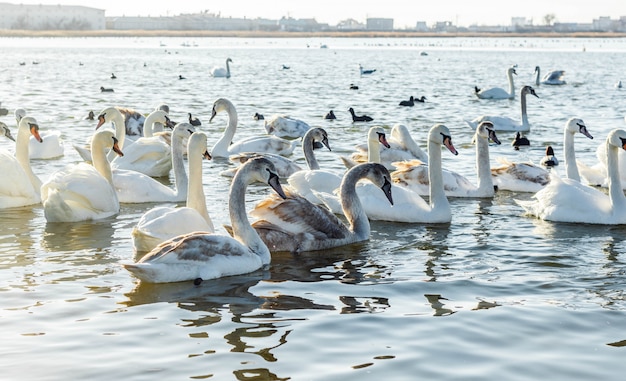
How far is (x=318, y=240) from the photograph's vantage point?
8.81 meters

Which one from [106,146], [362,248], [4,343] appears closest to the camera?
[4,343]

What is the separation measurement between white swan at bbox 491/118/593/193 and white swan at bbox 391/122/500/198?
0.53 m

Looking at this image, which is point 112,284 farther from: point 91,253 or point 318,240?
point 318,240

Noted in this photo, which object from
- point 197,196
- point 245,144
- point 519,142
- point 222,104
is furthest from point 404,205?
point 519,142

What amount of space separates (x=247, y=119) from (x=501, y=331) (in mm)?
16809

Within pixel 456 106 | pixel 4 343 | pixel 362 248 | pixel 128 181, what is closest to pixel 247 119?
pixel 456 106

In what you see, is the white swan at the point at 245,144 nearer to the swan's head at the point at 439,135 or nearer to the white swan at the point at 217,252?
the swan's head at the point at 439,135

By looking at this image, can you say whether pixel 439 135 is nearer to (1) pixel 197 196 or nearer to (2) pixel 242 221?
(1) pixel 197 196

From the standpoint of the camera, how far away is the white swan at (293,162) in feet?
→ 39.2

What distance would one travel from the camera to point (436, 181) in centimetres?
1058

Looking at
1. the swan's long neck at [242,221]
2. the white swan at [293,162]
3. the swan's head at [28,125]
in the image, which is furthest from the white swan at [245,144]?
the swan's long neck at [242,221]

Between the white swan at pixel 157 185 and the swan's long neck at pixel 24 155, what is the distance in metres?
0.97

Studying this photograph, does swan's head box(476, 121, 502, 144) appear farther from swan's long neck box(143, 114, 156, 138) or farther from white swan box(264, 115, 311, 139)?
white swan box(264, 115, 311, 139)

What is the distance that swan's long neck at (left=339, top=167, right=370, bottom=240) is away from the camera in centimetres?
924
